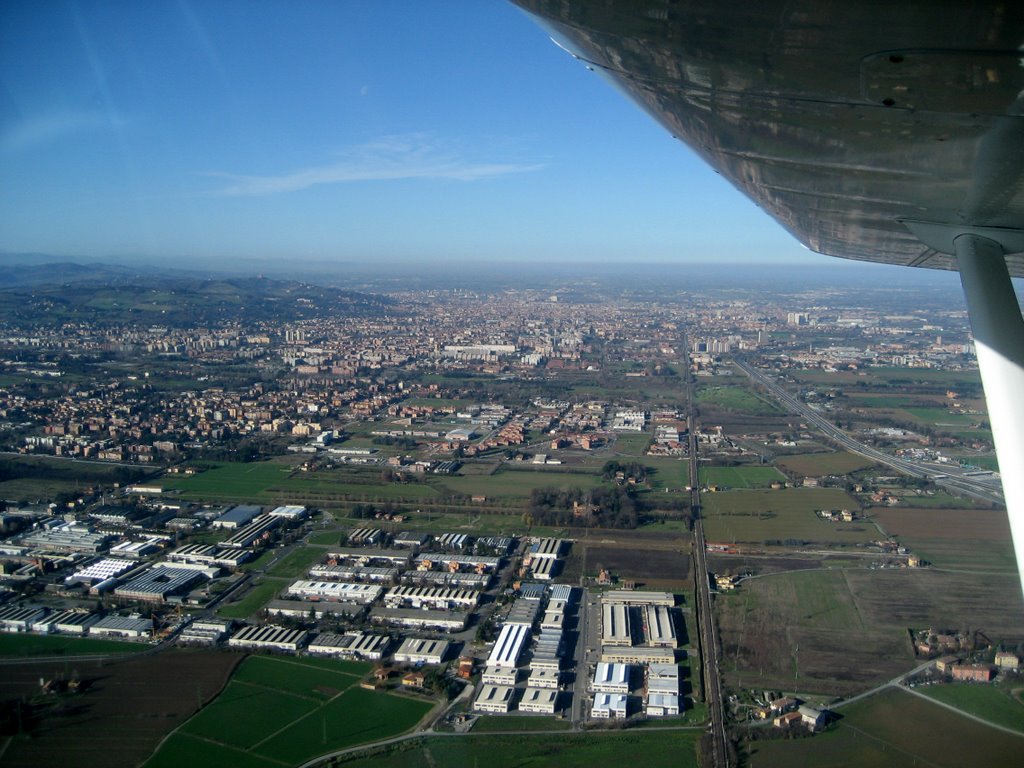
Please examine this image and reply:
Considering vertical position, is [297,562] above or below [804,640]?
below

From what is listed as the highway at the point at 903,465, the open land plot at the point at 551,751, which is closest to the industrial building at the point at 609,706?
the open land plot at the point at 551,751

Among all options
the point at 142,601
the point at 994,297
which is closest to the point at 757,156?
the point at 994,297

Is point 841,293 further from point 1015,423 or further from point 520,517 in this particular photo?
point 1015,423

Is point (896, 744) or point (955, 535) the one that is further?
point (955, 535)

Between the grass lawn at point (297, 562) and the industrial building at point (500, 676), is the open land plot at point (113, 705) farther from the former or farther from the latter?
the industrial building at point (500, 676)

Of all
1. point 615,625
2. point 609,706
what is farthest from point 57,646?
point 615,625

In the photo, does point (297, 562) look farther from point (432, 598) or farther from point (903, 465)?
point (903, 465)

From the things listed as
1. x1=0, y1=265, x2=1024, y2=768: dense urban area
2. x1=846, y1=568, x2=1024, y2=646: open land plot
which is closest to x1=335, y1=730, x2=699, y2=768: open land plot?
x1=0, y1=265, x2=1024, y2=768: dense urban area
